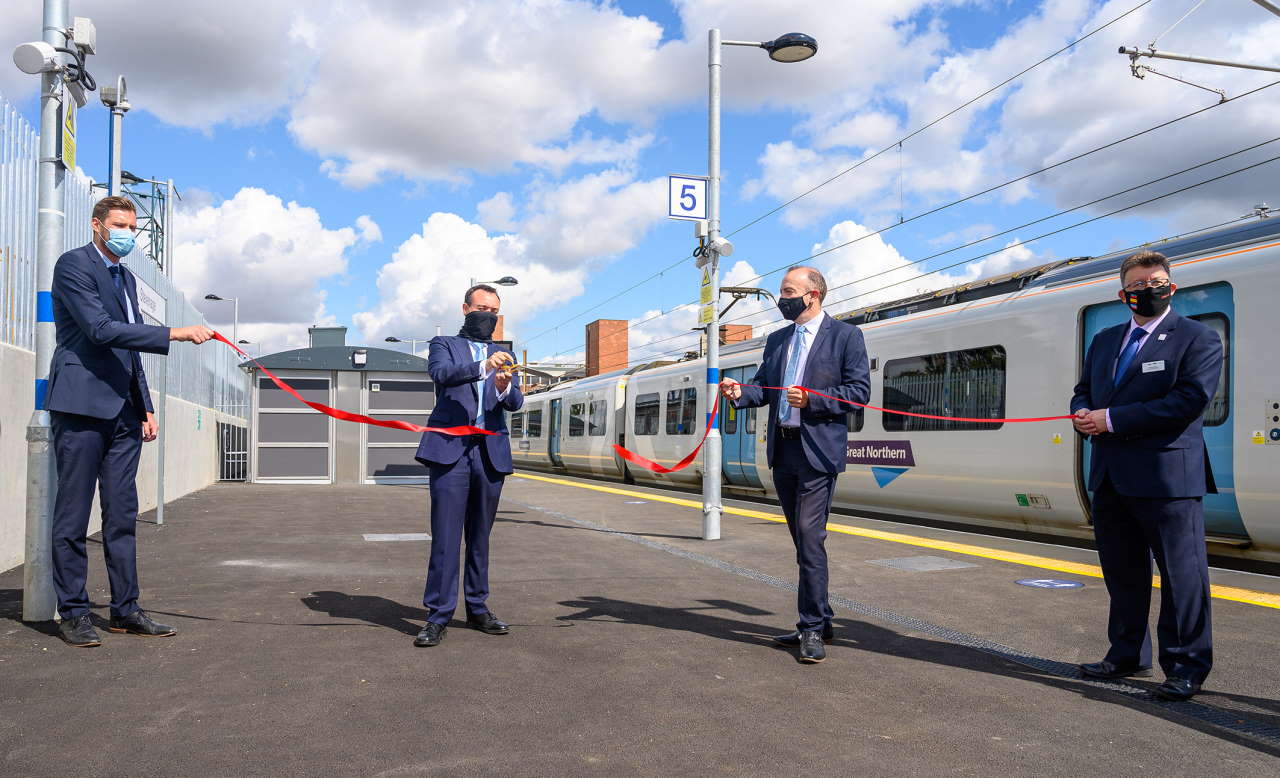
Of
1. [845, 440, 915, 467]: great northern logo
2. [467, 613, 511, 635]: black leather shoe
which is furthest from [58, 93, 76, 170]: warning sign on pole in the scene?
[845, 440, 915, 467]: great northern logo

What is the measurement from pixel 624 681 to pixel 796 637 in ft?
3.63

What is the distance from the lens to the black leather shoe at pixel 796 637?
463 cm

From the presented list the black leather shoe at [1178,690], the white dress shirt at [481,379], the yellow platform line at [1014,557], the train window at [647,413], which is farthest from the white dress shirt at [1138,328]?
the train window at [647,413]

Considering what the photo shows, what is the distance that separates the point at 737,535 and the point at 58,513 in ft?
20.7

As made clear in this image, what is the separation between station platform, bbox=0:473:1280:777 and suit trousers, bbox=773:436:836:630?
0.80 feet

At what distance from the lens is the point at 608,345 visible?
210 ft

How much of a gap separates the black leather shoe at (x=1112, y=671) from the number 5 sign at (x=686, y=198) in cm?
699

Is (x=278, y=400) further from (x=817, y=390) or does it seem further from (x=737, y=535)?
(x=817, y=390)

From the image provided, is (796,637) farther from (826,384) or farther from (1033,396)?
(1033,396)

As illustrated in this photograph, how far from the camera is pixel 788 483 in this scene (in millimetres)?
4742

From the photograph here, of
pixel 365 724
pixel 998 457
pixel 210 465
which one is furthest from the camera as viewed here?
pixel 210 465

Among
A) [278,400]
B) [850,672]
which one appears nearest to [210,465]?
[278,400]

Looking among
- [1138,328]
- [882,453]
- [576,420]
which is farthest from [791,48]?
[576,420]

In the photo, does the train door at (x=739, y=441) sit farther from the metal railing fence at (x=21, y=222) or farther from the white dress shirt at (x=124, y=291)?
the white dress shirt at (x=124, y=291)
